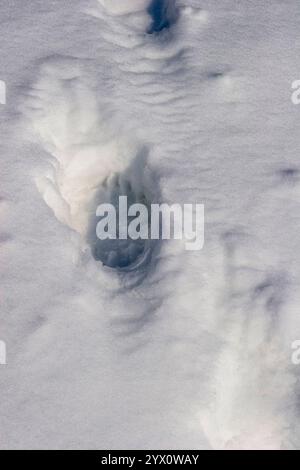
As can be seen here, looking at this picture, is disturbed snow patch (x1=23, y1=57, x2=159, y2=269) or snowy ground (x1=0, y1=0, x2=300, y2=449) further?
disturbed snow patch (x1=23, y1=57, x2=159, y2=269)

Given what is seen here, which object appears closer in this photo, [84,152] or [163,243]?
[163,243]

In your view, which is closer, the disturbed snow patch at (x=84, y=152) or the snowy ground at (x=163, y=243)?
the snowy ground at (x=163, y=243)

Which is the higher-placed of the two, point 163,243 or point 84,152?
point 84,152

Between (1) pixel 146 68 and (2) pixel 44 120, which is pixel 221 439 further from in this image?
(1) pixel 146 68

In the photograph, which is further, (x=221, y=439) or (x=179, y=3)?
(x=179, y=3)

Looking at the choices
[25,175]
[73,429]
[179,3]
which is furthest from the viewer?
[179,3]

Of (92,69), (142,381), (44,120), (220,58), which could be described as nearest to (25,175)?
(44,120)

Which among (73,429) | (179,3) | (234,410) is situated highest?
(179,3)

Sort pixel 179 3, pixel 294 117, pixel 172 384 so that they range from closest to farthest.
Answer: pixel 172 384
pixel 294 117
pixel 179 3
